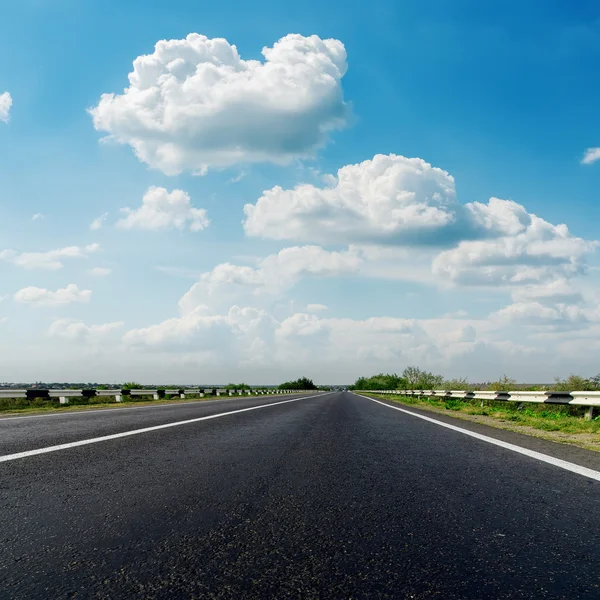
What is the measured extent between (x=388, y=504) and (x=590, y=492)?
Result: 1.82 metres

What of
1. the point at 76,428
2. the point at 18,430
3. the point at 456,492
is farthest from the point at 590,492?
the point at 18,430

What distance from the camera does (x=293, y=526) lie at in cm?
293

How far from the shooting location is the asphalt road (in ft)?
6.92

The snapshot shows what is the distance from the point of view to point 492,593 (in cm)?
204

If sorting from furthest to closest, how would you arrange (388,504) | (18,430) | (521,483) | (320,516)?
(18,430) < (521,483) < (388,504) < (320,516)

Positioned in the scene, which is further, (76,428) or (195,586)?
(76,428)

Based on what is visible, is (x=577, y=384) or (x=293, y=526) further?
(x=577, y=384)

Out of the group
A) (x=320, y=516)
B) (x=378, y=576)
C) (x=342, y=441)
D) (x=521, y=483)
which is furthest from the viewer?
(x=342, y=441)

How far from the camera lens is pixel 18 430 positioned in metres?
8.82

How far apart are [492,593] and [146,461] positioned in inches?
160

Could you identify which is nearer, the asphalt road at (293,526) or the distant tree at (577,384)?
the asphalt road at (293,526)

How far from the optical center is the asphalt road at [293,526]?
211cm

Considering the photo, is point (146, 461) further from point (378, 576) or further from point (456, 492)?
point (378, 576)

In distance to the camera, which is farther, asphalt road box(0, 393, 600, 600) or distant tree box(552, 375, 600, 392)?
distant tree box(552, 375, 600, 392)
